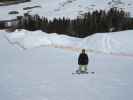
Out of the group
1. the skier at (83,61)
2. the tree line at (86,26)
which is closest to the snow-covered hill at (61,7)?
the tree line at (86,26)

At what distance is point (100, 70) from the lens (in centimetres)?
2000

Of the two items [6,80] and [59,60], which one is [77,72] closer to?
[6,80]

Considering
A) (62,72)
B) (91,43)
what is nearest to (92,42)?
(91,43)

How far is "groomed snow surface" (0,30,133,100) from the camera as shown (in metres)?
14.7

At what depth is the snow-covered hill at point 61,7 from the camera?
78.1 m

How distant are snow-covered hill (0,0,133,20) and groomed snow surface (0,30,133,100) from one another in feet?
135

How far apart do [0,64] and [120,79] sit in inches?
361

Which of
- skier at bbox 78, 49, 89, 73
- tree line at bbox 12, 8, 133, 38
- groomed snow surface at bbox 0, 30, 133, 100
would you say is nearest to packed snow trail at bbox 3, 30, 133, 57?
groomed snow surface at bbox 0, 30, 133, 100

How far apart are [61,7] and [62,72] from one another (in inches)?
2687

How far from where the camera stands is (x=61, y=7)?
8700 cm

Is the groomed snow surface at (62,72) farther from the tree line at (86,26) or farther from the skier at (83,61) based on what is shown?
the tree line at (86,26)

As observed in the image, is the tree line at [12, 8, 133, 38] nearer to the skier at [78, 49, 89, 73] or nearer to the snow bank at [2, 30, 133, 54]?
the snow bank at [2, 30, 133, 54]

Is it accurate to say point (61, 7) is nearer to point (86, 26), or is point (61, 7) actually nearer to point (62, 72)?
point (86, 26)

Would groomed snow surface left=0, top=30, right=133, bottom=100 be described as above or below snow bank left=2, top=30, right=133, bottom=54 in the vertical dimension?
above
